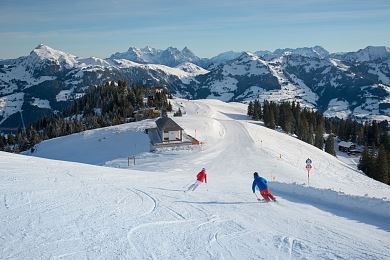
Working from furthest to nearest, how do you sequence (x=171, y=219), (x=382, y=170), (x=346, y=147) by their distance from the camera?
1. (x=346, y=147)
2. (x=382, y=170)
3. (x=171, y=219)

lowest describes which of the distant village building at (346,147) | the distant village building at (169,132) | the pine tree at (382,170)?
the distant village building at (346,147)

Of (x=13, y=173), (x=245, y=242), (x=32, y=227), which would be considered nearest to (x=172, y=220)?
(x=245, y=242)

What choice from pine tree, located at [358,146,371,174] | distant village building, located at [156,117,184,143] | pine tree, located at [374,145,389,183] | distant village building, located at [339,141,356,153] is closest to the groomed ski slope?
distant village building, located at [156,117,184,143]

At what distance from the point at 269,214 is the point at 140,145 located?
41836mm

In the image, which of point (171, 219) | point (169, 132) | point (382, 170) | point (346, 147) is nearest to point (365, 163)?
point (382, 170)

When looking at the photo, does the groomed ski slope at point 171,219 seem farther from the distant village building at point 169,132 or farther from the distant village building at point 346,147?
the distant village building at point 346,147

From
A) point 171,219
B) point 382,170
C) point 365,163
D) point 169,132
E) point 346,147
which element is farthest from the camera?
point 346,147

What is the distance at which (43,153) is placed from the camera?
67250 millimetres

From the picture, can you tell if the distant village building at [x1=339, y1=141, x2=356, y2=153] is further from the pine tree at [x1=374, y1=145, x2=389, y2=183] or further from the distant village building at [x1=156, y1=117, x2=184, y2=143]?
the distant village building at [x1=156, y1=117, x2=184, y2=143]

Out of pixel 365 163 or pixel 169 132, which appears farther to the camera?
pixel 365 163

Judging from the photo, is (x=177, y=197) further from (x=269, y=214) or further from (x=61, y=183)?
(x=61, y=183)

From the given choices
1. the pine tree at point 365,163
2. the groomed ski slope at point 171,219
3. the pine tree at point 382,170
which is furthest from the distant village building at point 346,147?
the groomed ski slope at point 171,219

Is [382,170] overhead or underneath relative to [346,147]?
overhead

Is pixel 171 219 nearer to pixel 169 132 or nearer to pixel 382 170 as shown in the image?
pixel 169 132
